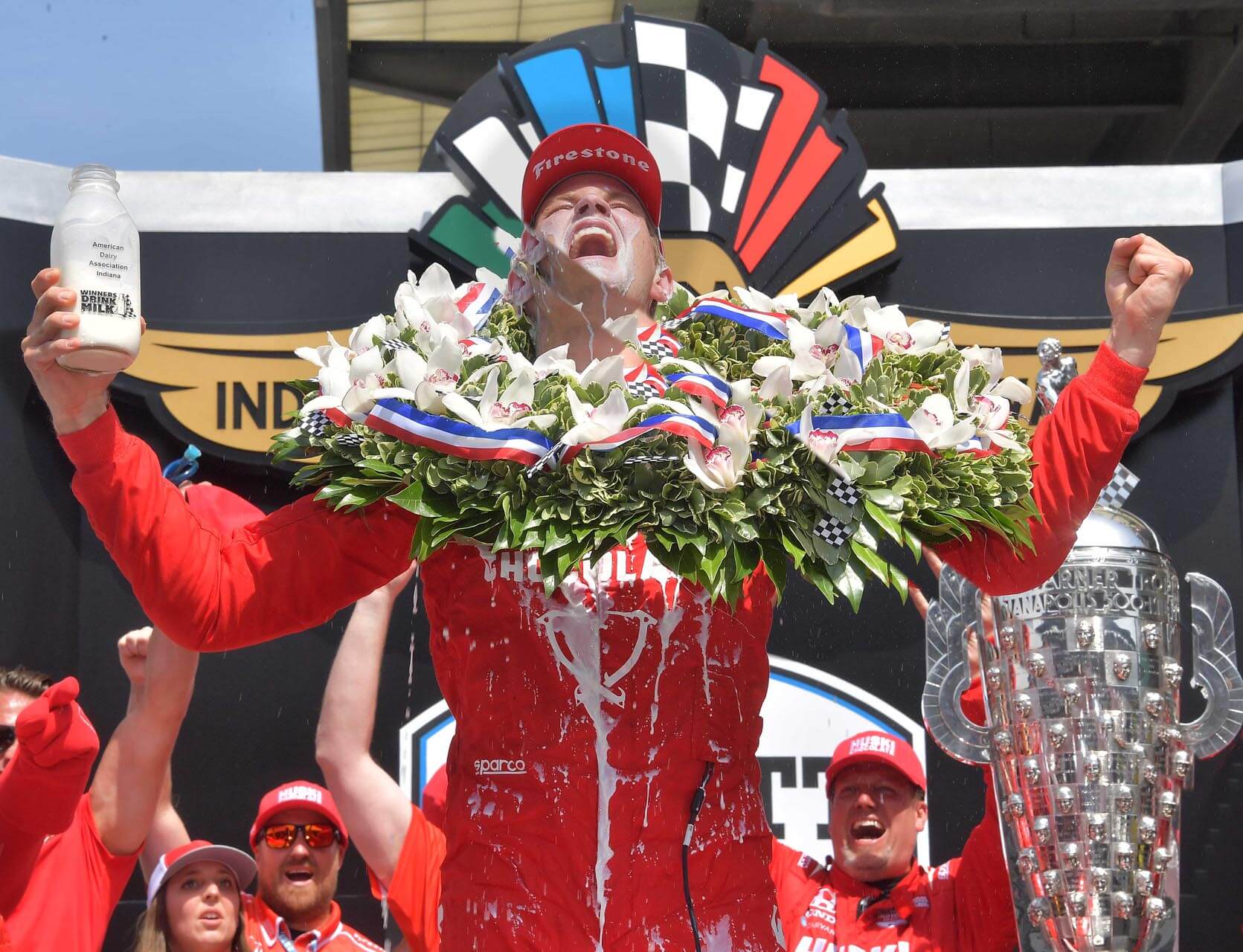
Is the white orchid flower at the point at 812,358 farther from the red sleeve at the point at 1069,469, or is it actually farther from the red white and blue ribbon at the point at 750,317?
the red sleeve at the point at 1069,469

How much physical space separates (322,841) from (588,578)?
7.63ft

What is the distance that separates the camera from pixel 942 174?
5.46m

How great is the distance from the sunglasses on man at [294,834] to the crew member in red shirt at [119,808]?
602 mm

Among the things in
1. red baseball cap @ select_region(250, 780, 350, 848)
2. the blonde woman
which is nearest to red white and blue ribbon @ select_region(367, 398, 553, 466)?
the blonde woman

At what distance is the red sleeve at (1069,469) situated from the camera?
7.13ft

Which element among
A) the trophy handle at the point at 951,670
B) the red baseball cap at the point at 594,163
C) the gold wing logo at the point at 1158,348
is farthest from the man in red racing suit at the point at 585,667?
the gold wing logo at the point at 1158,348

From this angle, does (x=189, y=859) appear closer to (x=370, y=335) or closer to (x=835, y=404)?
(x=370, y=335)

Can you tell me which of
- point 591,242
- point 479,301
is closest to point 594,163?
point 591,242

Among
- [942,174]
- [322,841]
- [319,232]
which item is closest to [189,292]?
[319,232]

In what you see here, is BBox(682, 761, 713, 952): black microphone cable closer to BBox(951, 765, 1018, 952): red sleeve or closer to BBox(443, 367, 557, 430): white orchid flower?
BBox(443, 367, 557, 430): white orchid flower

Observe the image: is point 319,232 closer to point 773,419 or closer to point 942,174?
point 942,174

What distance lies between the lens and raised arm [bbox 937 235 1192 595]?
2178mm

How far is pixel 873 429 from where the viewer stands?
6.89ft

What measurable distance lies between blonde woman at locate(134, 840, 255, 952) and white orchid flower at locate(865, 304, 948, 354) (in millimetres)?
2475
